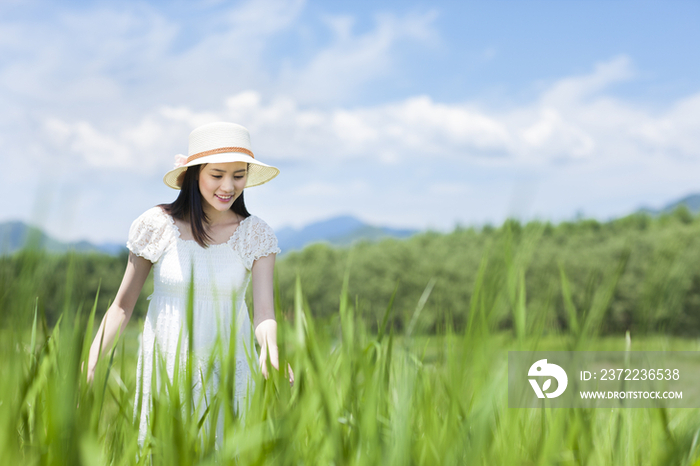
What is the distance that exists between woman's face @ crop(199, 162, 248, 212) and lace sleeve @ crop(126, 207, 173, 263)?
0.28 meters

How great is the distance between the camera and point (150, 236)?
2701 mm

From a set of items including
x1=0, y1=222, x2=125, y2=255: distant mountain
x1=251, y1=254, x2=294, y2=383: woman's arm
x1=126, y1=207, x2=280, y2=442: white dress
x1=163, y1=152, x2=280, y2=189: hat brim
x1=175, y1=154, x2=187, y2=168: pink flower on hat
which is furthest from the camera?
x1=175, y1=154, x2=187, y2=168: pink flower on hat

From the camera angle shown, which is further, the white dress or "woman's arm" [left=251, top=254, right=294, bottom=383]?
the white dress

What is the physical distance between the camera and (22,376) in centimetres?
121

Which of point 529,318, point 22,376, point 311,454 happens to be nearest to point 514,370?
point 529,318

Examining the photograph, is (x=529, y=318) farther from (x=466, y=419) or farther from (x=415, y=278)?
(x=415, y=278)

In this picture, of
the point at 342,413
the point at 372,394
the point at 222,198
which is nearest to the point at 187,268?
the point at 222,198

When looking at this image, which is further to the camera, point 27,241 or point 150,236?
point 150,236

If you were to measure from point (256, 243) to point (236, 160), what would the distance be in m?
0.46

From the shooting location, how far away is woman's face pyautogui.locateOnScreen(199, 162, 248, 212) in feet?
8.52

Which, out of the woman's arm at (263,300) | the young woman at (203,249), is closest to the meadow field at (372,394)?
the woman's arm at (263,300)

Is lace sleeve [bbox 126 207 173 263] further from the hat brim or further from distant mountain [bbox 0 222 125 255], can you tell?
distant mountain [bbox 0 222 125 255]

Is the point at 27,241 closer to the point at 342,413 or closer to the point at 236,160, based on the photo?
the point at 342,413

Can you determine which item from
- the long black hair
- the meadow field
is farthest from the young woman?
the meadow field
